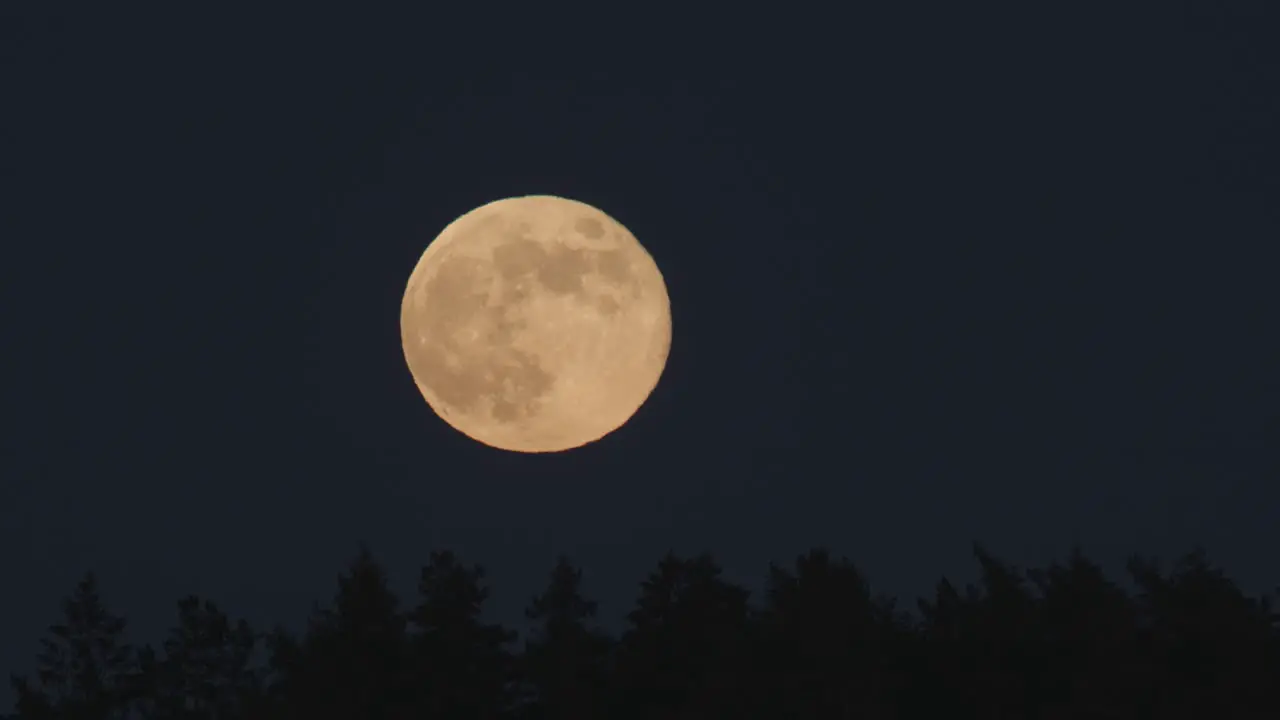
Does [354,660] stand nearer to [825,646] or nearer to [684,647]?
[684,647]

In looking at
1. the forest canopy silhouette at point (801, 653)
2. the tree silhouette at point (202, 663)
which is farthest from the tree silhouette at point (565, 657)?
the tree silhouette at point (202, 663)

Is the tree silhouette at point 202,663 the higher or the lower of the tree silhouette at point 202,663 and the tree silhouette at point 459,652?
the higher

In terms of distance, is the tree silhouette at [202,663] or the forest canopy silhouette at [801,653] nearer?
the forest canopy silhouette at [801,653]

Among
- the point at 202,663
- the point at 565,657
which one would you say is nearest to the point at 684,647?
the point at 565,657

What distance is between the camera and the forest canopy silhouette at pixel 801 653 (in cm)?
4275

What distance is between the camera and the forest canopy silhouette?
140ft

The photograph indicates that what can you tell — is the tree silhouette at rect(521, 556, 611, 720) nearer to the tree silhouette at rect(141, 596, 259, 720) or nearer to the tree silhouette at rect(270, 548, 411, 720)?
the tree silhouette at rect(270, 548, 411, 720)

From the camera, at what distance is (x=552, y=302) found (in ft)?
159

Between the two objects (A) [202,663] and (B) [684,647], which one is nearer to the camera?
(B) [684,647]

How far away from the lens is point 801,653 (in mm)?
43719

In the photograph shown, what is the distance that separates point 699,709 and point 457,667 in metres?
7.32

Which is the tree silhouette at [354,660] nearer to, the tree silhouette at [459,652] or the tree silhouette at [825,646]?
the tree silhouette at [459,652]

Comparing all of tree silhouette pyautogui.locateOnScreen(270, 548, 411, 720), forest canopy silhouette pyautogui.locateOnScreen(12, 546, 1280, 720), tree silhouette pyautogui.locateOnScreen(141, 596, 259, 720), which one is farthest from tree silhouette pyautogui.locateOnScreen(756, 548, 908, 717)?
tree silhouette pyautogui.locateOnScreen(141, 596, 259, 720)

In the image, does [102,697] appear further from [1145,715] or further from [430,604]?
[1145,715]
